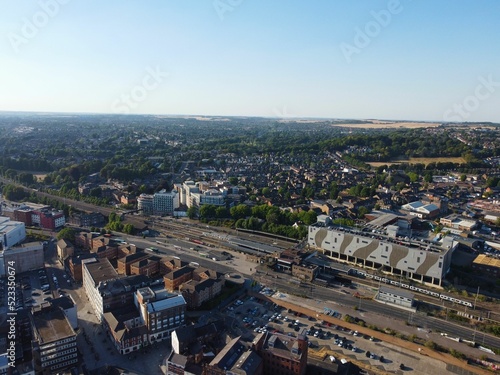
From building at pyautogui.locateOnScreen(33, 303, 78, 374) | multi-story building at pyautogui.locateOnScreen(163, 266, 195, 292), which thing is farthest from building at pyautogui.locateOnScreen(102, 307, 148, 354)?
multi-story building at pyautogui.locateOnScreen(163, 266, 195, 292)

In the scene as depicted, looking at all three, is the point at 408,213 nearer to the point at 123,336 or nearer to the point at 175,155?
the point at 123,336

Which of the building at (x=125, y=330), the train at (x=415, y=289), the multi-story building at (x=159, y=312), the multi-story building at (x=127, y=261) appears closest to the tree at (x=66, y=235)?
the multi-story building at (x=127, y=261)

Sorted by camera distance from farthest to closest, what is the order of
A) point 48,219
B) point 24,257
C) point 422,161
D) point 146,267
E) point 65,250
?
point 422,161, point 48,219, point 65,250, point 24,257, point 146,267

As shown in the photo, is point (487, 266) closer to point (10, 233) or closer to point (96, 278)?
point (96, 278)

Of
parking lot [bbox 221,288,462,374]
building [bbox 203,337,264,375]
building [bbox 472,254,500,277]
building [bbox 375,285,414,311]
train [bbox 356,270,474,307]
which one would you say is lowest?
parking lot [bbox 221,288,462,374]

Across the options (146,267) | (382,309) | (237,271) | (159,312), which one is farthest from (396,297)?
(146,267)

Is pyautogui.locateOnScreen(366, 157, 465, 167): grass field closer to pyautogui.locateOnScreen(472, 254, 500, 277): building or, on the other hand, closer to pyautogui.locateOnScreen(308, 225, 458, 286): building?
pyautogui.locateOnScreen(308, 225, 458, 286): building

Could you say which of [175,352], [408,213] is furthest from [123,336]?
[408,213]
